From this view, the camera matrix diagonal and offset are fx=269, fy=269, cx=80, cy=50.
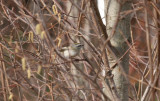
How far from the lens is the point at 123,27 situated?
10.4 ft

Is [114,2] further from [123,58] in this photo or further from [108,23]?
[123,58]

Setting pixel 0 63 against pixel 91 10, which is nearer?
pixel 91 10

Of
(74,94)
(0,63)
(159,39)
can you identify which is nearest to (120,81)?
(74,94)

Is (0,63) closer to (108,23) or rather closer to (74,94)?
(74,94)

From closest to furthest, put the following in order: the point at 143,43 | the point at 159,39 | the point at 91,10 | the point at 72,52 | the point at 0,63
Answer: the point at 159,39 → the point at 91,10 → the point at 0,63 → the point at 72,52 → the point at 143,43

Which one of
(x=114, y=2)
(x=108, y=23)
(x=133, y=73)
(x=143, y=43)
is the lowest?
(x=133, y=73)

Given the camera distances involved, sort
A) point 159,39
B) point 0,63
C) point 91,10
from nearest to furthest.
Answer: point 159,39 < point 91,10 < point 0,63

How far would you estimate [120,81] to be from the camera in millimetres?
3141

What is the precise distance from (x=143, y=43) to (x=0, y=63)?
8.01 meters

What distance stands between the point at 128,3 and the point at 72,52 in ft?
5.15

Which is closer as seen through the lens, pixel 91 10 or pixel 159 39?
pixel 159 39

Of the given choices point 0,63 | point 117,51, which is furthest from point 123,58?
point 0,63

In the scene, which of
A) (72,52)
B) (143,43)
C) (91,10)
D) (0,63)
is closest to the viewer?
(91,10)

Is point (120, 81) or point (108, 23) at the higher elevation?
point (108, 23)
